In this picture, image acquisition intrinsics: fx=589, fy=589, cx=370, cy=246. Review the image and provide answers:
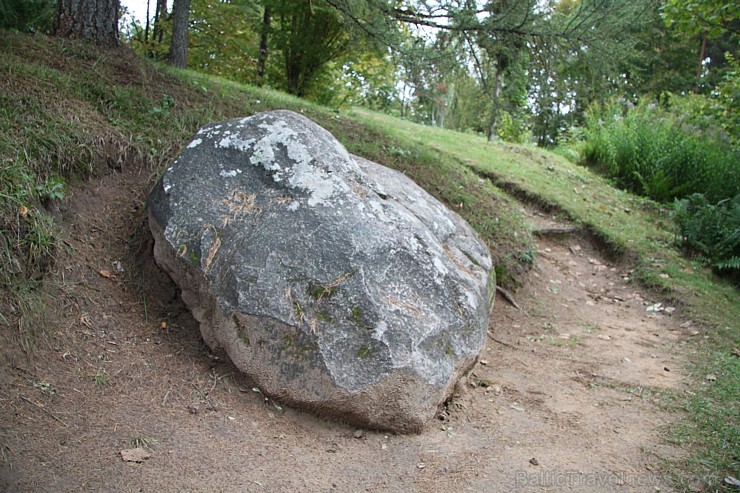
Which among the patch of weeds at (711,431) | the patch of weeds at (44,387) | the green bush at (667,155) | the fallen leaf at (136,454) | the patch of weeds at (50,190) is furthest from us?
the green bush at (667,155)

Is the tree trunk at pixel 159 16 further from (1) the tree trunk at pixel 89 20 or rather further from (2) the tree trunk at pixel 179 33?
(1) the tree trunk at pixel 89 20

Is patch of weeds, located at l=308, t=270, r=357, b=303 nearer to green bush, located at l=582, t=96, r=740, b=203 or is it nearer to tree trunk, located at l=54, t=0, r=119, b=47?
tree trunk, located at l=54, t=0, r=119, b=47

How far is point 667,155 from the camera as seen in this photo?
10.6 metres

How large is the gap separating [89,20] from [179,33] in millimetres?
1873

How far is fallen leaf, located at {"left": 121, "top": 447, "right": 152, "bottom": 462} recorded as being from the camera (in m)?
2.87

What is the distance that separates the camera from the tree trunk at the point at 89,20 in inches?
240

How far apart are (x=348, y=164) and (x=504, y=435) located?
2.22 meters

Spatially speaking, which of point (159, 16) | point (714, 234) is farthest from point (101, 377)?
point (159, 16)

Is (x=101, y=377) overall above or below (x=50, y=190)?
below

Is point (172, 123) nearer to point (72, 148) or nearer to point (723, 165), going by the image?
point (72, 148)

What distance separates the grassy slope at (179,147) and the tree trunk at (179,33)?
49.6 inches

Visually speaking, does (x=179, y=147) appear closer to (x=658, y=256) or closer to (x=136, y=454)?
(x=136, y=454)

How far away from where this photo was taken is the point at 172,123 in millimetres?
5477

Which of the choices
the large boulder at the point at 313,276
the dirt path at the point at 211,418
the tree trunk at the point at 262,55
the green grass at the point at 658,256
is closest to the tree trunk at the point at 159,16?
the tree trunk at the point at 262,55
